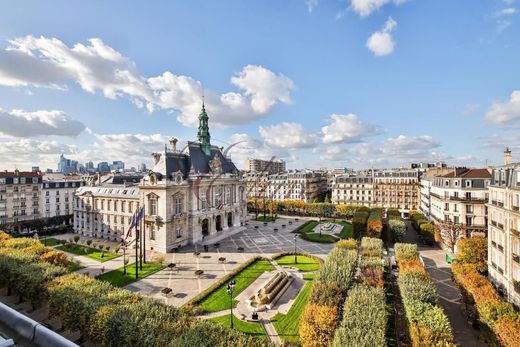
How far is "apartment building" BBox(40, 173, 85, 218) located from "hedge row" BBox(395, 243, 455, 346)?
299ft

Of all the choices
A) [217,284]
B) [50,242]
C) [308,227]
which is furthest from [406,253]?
[50,242]

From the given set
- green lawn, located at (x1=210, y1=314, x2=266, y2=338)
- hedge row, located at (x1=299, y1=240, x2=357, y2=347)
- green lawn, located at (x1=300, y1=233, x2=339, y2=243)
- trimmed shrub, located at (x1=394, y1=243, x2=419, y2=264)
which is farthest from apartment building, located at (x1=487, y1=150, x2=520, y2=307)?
green lawn, located at (x1=300, y1=233, x2=339, y2=243)

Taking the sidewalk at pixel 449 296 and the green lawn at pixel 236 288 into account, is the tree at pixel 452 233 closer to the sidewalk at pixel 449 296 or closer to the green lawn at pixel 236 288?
the sidewalk at pixel 449 296

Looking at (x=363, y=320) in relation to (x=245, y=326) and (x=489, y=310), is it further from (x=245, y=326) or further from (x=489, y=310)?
(x=245, y=326)

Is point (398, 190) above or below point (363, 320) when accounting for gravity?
above

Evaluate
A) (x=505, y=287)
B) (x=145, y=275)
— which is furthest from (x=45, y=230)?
(x=505, y=287)

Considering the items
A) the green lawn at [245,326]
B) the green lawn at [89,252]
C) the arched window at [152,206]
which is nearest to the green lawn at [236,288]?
the green lawn at [245,326]

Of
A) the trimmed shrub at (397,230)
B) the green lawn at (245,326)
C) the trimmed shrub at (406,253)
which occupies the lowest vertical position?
the green lawn at (245,326)

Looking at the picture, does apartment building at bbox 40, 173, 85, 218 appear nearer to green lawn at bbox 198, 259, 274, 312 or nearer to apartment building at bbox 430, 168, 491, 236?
green lawn at bbox 198, 259, 274, 312

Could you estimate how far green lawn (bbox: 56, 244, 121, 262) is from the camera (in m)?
48.5

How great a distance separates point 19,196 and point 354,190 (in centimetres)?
10472

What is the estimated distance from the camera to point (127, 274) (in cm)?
4047

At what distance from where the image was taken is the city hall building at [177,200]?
53.2m

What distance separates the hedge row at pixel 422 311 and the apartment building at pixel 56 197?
91.1 m
